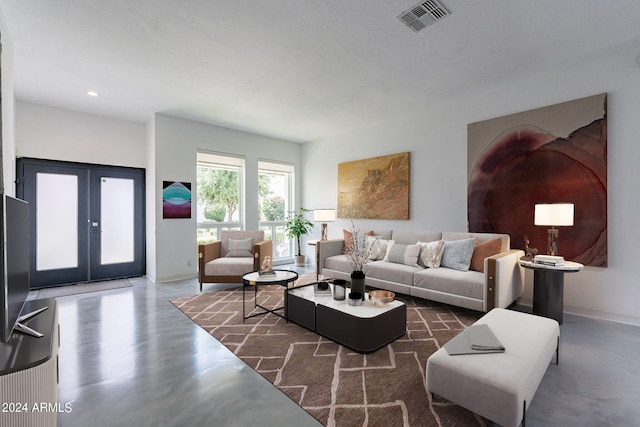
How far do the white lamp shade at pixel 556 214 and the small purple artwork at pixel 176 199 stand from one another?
205 inches

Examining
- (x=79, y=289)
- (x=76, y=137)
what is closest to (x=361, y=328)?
(x=79, y=289)

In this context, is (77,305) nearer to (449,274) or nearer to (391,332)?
(391,332)

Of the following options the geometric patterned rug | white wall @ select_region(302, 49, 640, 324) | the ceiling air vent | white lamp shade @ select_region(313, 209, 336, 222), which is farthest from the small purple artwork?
the ceiling air vent

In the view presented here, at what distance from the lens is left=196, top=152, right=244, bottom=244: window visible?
18.4 ft

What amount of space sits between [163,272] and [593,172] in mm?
6117

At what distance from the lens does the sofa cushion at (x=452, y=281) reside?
3.12 meters

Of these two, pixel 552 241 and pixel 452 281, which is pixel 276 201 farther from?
pixel 552 241

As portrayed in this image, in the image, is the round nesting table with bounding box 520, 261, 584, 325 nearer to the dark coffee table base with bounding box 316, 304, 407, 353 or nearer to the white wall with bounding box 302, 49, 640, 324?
the white wall with bounding box 302, 49, 640, 324

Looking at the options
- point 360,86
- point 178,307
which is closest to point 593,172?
point 360,86

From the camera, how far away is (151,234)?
199 inches

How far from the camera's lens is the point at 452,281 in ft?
10.7

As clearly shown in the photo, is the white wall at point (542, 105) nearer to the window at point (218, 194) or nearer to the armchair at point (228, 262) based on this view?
the armchair at point (228, 262)

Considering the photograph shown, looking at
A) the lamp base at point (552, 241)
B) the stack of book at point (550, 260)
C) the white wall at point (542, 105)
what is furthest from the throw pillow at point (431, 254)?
the lamp base at point (552, 241)

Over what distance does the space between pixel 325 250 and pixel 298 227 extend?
1.76 m
